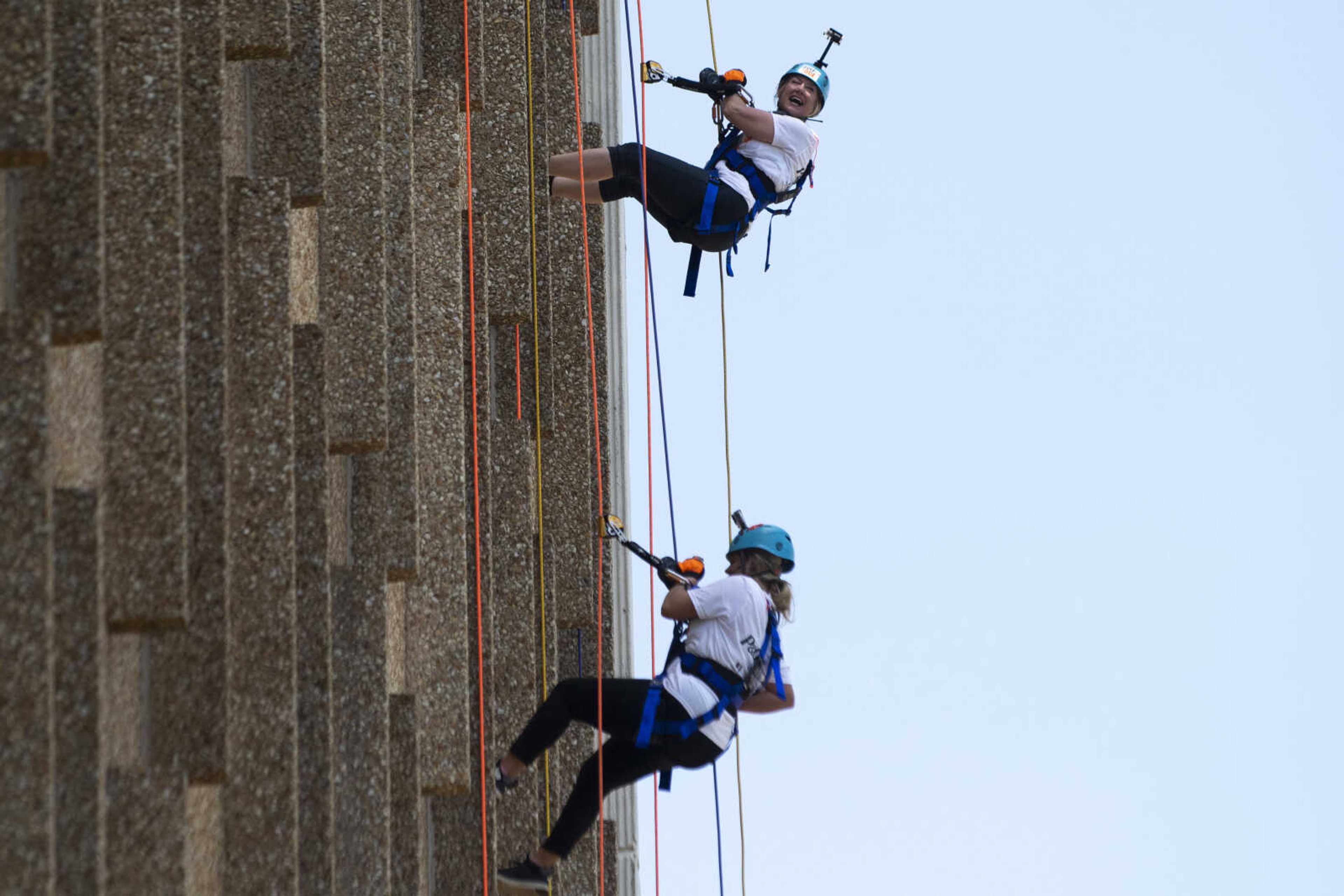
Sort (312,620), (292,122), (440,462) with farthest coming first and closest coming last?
1. (440,462)
2. (292,122)
3. (312,620)

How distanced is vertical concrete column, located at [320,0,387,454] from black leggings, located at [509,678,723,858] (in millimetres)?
1257

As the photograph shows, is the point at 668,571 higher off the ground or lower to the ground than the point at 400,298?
lower

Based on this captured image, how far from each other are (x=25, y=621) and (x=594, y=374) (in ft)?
14.4

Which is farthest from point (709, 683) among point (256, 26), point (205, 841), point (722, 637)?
point (256, 26)

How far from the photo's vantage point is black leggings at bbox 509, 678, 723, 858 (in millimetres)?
5758

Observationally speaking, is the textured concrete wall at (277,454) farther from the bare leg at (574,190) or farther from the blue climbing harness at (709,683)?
the blue climbing harness at (709,683)

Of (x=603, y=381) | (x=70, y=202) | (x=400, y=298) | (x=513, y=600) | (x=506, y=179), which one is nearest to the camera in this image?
(x=70, y=202)

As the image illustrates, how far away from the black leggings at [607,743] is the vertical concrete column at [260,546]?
1.73m

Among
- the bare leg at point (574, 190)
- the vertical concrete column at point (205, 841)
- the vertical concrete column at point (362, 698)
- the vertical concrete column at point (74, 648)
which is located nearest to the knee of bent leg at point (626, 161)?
the bare leg at point (574, 190)

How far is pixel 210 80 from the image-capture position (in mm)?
4121

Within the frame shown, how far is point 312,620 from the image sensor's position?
4.43 m

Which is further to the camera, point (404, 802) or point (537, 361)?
point (537, 361)

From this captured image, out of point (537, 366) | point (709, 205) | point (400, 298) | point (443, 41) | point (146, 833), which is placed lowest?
point (146, 833)

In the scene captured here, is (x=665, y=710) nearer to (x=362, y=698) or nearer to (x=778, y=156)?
(x=362, y=698)
